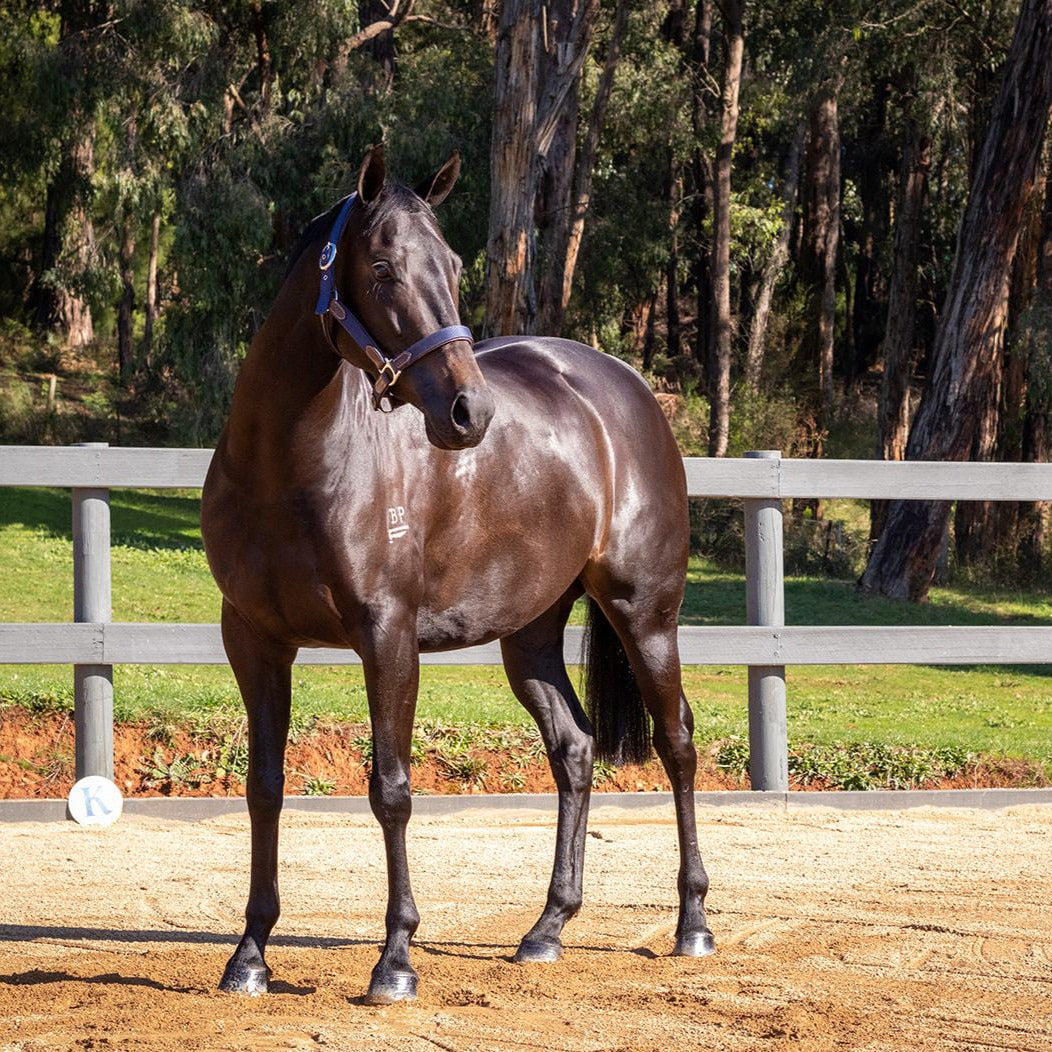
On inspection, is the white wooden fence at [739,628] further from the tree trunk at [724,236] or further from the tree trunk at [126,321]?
the tree trunk at [126,321]

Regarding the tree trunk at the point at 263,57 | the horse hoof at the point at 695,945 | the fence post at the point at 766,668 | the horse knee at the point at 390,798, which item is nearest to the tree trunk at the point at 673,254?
the tree trunk at the point at 263,57

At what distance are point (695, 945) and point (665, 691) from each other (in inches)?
32.7

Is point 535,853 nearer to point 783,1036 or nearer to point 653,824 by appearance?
point 653,824

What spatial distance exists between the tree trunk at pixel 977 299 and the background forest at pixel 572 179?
0.11ft

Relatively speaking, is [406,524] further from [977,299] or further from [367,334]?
[977,299]

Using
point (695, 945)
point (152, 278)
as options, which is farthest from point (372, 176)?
point (152, 278)

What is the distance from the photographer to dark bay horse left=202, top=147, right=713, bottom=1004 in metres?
3.66

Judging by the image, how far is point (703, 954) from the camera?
4516mm

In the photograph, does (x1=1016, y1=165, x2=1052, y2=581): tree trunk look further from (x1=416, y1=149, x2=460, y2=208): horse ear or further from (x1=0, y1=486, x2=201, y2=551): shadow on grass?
(x1=416, y1=149, x2=460, y2=208): horse ear

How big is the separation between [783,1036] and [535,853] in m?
2.57

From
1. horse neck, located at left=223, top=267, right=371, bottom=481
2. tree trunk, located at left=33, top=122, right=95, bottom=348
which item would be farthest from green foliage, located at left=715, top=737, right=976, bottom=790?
tree trunk, located at left=33, top=122, right=95, bottom=348

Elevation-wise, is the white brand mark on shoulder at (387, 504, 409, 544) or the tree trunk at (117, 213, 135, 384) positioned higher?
the tree trunk at (117, 213, 135, 384)

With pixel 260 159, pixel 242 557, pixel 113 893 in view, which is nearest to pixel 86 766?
pixel 113 893

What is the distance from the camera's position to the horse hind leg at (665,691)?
4816mm
